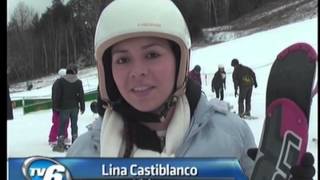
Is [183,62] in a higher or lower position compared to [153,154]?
higher

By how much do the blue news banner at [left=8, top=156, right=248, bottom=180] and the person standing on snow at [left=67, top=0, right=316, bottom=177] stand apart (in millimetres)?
48

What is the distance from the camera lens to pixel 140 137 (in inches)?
49.9

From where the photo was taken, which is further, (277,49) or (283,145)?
(277,49)

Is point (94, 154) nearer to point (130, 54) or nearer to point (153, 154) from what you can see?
point (153, 154)

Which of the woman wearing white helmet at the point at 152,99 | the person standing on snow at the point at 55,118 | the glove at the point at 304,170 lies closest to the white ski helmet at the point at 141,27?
the woman wearing white helmet at the point at 152,99

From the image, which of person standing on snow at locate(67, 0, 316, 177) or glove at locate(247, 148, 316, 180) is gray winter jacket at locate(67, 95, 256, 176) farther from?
glove at locate(247, 148, 316, 180)

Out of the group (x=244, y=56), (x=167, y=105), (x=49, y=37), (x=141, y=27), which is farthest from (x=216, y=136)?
(x=244, y=56)

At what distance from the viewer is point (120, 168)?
1.17m

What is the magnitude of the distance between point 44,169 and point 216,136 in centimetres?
38

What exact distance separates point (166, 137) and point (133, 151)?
10 centimetres

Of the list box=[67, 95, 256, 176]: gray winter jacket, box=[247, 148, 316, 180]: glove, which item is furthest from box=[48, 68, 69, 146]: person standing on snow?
box=[247, 148, 316, 180]: glove

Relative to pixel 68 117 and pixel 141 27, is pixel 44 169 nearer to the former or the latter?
pixel 141 27

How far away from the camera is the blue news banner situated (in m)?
1.13

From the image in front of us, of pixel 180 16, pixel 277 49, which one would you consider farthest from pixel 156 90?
pixel 277 49
